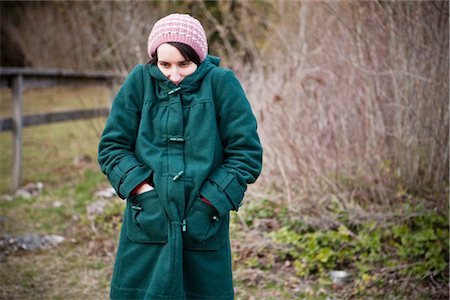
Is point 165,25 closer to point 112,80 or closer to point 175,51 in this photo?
point 175,51

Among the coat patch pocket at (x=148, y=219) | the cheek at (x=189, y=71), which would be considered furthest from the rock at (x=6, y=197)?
the cheek at (x=189, y=71)

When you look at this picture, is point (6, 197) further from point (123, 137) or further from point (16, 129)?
point (123, 137)

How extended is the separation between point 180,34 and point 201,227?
884 mm

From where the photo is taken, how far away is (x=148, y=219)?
254 centimetres

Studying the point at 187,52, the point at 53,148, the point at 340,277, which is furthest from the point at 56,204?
the point at 53,148

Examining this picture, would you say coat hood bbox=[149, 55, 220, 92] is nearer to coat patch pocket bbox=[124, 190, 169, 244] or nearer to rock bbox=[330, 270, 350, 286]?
coat patch pocket bbox=[124, 190, 169, 244]

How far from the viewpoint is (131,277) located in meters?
2.65

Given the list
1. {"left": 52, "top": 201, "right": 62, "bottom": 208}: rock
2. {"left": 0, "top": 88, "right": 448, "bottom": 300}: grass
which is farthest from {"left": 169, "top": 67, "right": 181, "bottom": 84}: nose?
{"left": 52, "top": 201, "right": 62, "bottom": 208}: rock

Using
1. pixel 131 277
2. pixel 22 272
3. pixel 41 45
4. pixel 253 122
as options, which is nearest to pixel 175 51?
pixel 253 122

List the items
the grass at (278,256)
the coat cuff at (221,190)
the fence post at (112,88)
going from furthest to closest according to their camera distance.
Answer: the fence post at (112,88) → the grass at (278,256) → the coat cuff at (221,190)

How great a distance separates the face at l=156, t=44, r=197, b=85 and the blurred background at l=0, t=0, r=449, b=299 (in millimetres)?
1984

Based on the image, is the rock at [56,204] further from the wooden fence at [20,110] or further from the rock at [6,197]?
the wooden fence at [20,110]

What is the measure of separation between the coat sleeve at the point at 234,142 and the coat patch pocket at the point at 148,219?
228 millimetres

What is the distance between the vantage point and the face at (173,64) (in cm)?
251
